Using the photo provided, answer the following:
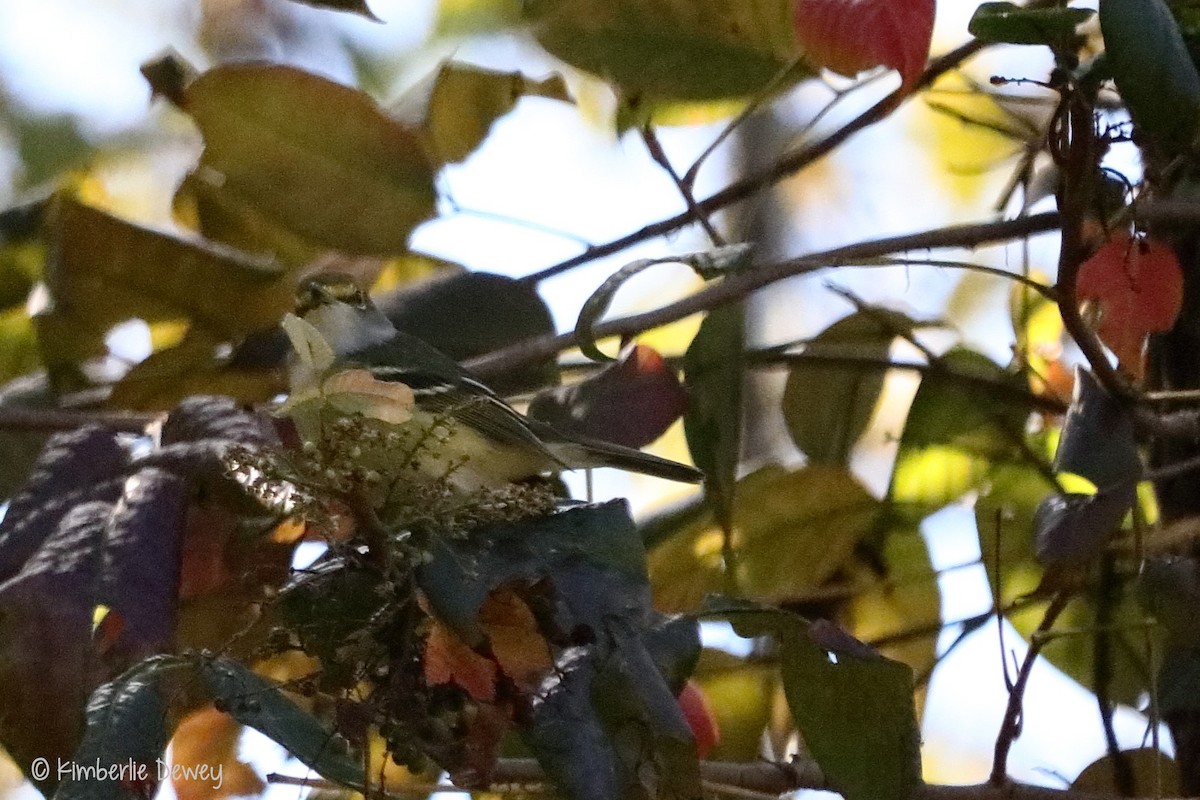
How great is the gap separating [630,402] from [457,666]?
1.34 feet

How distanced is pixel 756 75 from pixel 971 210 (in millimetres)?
1070

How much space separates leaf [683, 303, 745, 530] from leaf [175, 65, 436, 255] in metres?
0.32

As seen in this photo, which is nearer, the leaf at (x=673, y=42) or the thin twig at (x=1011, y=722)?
the thin twig at (x=1011, y=722)

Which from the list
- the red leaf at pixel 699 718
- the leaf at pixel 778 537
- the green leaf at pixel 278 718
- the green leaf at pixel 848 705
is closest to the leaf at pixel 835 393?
the leaf at pixel 778 537

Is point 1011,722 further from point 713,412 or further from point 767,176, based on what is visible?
point 767,176

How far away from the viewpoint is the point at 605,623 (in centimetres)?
78

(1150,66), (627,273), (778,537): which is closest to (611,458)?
(778,537)

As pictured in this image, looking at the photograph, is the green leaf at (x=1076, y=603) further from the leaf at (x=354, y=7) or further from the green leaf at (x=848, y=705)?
the leaf at (x=354, y=7)

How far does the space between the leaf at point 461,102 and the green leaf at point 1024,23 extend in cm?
64

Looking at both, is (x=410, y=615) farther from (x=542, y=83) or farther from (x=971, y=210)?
(x=971, y=210)

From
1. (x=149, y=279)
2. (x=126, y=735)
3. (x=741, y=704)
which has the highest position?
(x=149, y=279)

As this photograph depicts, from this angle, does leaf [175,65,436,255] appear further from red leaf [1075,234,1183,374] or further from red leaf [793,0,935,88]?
red leaf [1075,234,1183,374]

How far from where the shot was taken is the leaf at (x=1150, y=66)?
0.83m

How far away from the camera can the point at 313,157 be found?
4.45 feet
